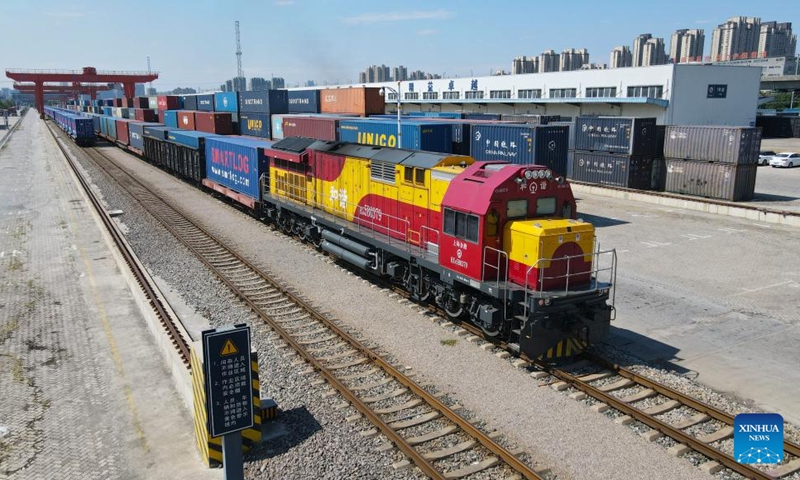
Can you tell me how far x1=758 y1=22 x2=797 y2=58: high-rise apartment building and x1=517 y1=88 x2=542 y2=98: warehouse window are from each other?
16434 centimetres

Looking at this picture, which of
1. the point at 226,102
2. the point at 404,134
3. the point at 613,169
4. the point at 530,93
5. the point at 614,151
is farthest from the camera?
the point at 530,93

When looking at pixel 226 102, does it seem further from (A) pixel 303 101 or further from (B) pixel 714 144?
(B) pixel 714 144

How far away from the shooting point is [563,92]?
54688 millimetres

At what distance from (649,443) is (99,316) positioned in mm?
12341

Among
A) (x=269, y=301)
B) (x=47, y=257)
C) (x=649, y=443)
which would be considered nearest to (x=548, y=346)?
(x=649, y=443)

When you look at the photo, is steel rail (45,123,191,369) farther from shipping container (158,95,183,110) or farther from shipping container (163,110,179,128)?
shipping container (158,95,183,110)

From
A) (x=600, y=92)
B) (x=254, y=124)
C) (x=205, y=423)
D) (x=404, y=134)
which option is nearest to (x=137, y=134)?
(x=254, y=124)

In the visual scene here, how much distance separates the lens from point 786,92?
4193 inches

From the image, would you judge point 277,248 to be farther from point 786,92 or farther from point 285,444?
point 786,92

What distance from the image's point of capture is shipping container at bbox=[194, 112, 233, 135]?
36.7 m

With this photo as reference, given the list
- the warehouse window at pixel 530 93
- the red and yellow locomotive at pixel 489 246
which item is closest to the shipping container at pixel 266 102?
the red and yellow locomotive at pixel 489 246

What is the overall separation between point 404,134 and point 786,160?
36.6 m

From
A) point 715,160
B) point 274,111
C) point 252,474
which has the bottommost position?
point 252,474

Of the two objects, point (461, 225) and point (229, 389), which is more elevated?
point (461, 225)
